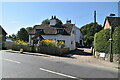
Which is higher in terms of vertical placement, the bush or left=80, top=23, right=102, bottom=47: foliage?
left=80, top=23, right=102, bottom=47: foliage

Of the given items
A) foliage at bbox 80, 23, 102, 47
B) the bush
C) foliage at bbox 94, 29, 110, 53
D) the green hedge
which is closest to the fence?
the green hedge

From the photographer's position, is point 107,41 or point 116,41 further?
point 107,41

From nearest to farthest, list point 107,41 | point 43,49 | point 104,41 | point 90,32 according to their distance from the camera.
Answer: point 107,41, point 104,41, point 43,49, point 90,32

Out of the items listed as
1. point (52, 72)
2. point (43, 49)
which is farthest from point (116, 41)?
point (43, 49)

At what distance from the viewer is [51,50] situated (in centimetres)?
1991

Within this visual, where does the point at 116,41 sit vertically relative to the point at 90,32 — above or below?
below

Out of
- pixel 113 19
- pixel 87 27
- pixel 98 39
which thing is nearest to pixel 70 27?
pixel 113 19

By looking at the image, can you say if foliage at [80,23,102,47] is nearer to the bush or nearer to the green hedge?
the green hedge

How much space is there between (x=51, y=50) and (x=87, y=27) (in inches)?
1632

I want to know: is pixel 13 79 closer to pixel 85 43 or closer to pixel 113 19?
pixel 113 19

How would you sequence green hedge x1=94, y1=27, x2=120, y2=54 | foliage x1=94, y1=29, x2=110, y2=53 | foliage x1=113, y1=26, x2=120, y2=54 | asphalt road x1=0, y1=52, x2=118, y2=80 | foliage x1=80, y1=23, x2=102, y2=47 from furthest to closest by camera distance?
foliage x1=80, y1=23, x2=102, y2=47 < foliage x1=94, y1=29, x2=110, y2=53 < green hedge x1=94, y1=27, x2=120, y2=54 < foliage x1=113, y1=26, x2=120, y2=54 < asphalt road x1=0, y1=52, x2=118, y2=80

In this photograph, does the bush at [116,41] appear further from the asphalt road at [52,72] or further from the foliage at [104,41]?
the asphalt road at [52,72]

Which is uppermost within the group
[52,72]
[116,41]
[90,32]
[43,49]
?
[90,32]

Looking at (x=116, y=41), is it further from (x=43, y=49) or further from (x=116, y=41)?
(x=43, y=49)
